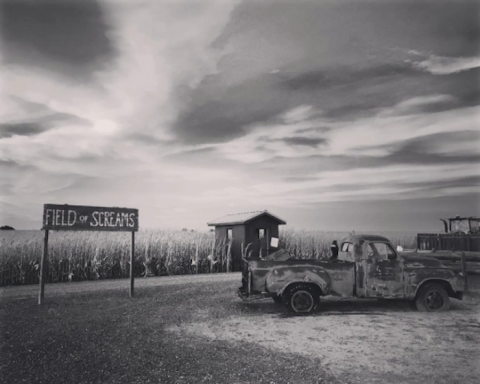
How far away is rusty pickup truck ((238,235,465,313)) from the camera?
9164 millimetres

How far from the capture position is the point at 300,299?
9250 mm

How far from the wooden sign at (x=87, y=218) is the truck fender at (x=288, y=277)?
18.3ft

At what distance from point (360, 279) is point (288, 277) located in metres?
1.88

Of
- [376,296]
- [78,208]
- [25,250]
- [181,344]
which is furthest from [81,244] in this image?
[376,296]

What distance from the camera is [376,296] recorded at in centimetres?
934

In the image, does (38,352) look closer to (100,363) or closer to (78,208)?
(100,363)

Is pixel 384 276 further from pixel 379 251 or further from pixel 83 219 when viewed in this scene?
pixel 83 219

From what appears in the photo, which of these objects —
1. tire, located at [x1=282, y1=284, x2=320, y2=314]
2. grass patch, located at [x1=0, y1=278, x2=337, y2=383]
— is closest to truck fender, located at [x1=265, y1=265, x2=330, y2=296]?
tire, located at [x1=282, y1=284, x2=320, y2=314]

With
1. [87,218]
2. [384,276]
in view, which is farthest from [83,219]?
[384,276]

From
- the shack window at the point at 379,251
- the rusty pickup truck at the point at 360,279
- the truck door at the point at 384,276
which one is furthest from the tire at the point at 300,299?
the shack window at the point at 379,251

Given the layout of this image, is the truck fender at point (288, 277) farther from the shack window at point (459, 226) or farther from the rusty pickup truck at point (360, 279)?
the shack window at point (459, 226)

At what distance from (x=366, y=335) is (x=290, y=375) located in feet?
8.94

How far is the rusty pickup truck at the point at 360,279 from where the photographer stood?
30.1ft

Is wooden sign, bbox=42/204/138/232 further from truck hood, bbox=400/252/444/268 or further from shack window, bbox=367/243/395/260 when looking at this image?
truck hood, bbox=400/252/444/268
